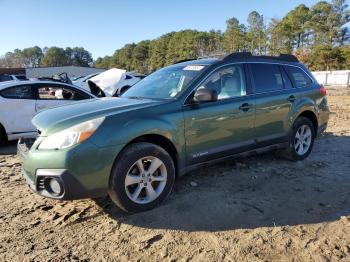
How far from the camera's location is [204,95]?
4.43 meters

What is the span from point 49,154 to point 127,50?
121546 mm

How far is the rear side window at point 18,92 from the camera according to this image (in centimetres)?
784

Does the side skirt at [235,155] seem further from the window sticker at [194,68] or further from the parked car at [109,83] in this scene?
the parked car at [109,83]

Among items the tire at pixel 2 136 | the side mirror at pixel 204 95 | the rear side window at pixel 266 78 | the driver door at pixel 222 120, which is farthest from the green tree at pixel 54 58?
the side mirror at pixel 204 95

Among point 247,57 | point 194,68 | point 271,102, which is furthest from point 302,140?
point 194,68

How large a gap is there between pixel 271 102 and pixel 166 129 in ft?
6.64

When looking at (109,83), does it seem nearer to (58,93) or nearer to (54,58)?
(58,93)

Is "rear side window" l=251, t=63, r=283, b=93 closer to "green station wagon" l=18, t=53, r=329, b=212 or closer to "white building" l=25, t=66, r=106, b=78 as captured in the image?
"green station wagon" l=18, t=53, r=329, b=212

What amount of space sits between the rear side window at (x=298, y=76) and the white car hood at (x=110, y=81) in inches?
339

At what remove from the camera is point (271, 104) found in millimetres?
5520

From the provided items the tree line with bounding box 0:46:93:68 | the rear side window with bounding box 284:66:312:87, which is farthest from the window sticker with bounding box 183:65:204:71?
the tree line with bounding box 0:46:93:68

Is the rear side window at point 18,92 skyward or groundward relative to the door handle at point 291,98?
skyward

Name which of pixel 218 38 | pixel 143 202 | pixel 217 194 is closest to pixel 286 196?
pixel 217 194

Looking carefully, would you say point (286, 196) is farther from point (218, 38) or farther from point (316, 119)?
point (218, 38)
